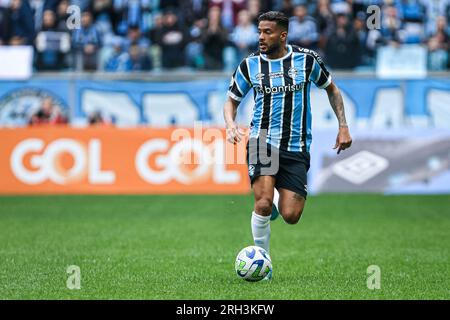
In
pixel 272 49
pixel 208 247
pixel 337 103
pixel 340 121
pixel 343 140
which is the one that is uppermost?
pixel 272 49

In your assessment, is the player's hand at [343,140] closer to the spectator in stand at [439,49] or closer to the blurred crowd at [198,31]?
the blurred crowd at [198,31]

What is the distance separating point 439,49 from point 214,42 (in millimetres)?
5062

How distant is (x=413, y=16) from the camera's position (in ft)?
72.1

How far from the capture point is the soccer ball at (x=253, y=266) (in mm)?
8562

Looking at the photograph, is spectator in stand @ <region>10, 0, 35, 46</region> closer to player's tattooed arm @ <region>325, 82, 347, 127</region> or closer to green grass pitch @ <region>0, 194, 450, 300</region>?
green grass pitch @ <region>0, 194, 450, 300</region>

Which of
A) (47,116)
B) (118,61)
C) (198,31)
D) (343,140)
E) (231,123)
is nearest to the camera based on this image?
(231,123)

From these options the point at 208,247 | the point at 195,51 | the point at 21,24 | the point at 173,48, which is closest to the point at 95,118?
the point at 173,48

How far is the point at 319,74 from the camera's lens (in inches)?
366

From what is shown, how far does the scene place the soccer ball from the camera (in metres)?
8.56

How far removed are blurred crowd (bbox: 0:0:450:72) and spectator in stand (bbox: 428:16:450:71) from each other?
2 centimetres

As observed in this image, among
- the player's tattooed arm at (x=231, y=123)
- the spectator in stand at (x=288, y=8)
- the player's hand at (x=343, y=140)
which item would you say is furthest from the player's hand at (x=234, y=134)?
the spectator in stand at (x=288, y=8)

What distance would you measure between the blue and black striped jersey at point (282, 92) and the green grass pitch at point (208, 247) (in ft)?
4.54

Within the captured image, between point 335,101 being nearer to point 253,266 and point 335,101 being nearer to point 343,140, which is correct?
point 343,140

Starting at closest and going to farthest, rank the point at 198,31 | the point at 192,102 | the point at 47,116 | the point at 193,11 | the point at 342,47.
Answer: the point at 47,116 < the point at 192,102 < the point at 342,47 < the point at 198,31 < the point at 193,11
